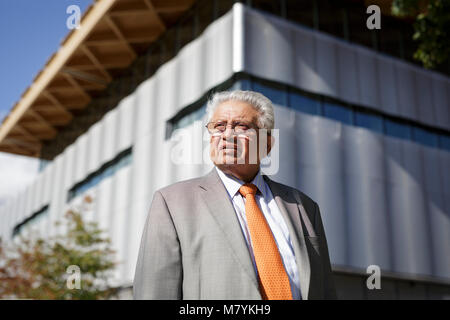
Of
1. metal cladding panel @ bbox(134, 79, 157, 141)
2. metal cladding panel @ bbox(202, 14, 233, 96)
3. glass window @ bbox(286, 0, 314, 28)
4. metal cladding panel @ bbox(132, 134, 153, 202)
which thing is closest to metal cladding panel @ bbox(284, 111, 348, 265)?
metal cladding panel @ bbox(202, 14, 233, 96)

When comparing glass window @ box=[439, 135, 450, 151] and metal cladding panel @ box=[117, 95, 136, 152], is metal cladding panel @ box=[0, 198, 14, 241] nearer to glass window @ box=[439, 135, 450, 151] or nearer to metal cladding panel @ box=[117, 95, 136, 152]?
metal cladding panel @ box=[117, 95, 136, 152]

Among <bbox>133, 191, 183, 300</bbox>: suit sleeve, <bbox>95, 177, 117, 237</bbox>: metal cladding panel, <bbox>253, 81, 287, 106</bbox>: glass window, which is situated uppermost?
<bbox>253, 81, 287, 106</bbox>: glass window

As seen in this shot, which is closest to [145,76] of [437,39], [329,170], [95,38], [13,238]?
[95,38]

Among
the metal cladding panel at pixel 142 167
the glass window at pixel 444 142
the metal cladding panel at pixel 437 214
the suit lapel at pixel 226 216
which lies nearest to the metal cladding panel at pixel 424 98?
the glass window at pixel 444 142

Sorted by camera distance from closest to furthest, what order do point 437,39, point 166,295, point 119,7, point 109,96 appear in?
point 166,295, point 437,39, point 119,7, point 109,96

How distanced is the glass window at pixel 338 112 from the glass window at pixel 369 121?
0.30 meters

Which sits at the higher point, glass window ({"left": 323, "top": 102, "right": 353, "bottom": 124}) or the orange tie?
glass window ({"left": 323, "top": 102, "right": 353, "bottom": 124})

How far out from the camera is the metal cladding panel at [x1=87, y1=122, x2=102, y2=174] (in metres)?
20.9

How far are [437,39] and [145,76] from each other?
12.7 meters

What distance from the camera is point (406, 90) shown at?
1738 cm

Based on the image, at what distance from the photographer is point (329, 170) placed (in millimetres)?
14656

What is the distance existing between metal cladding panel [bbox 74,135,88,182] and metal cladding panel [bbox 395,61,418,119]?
13122 millimetres

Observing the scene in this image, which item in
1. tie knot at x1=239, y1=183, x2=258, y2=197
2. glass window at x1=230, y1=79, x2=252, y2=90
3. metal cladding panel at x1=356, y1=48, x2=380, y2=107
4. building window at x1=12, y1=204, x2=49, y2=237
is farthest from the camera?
building window at x1=12, y1=204, x2=49, y2=237

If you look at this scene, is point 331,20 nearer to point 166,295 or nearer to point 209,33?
point 209,33
